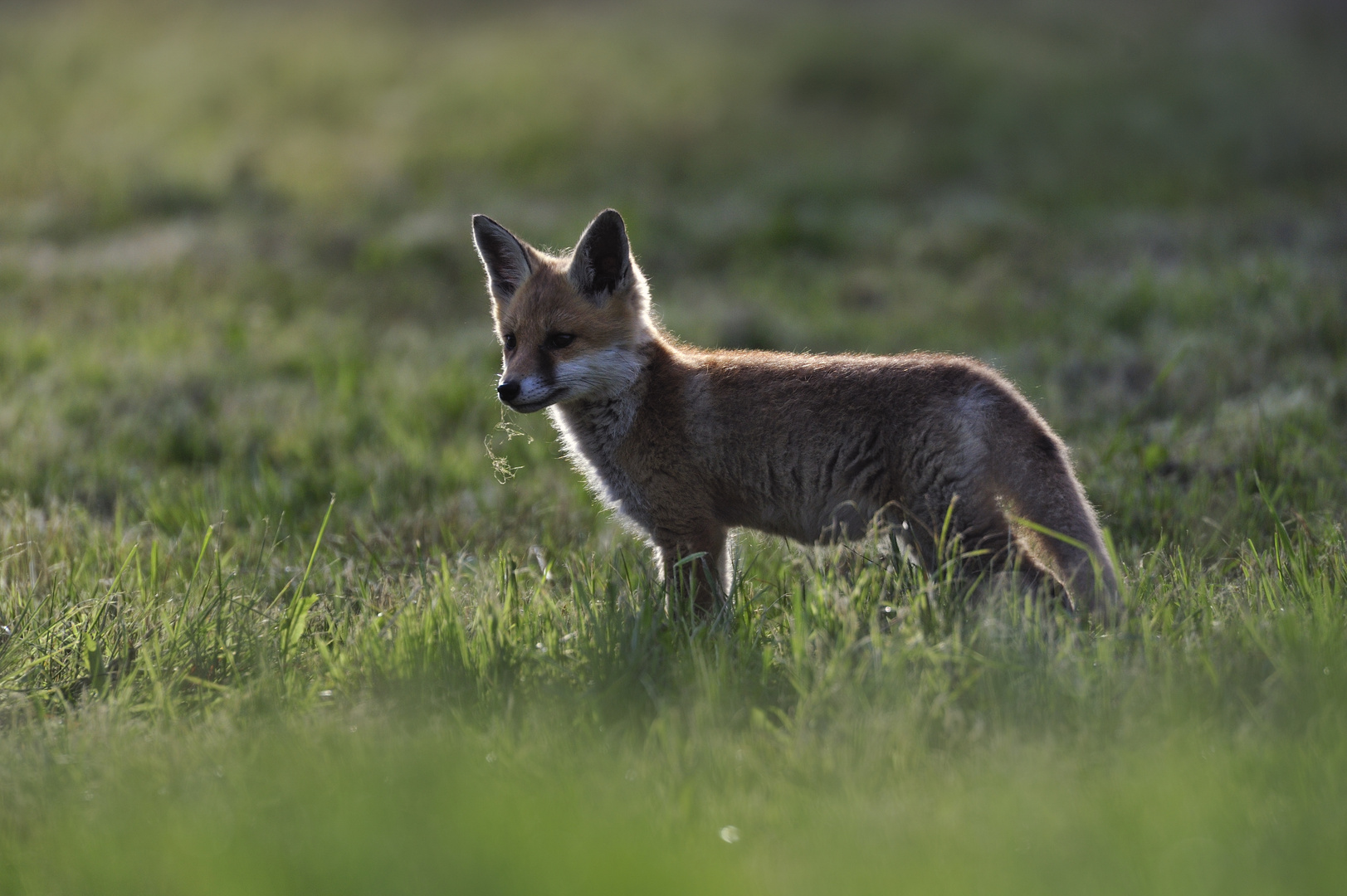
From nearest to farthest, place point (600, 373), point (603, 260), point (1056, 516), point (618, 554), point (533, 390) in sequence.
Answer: point (1056, 516)
point (533, 390)
point (600, 373)
point (603, 260)
point (618, 554)

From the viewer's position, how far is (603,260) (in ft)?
17.1

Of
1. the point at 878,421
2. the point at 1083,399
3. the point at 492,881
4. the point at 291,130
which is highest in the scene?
the point at 291,130

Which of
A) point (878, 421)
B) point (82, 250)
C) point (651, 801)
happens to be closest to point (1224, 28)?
point (82, 250)

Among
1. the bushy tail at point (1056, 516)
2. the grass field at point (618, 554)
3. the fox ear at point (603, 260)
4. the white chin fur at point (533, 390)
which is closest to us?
the grass field at point (618, 554)

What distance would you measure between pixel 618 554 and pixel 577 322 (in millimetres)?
1218

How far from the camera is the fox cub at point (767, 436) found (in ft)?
13.9

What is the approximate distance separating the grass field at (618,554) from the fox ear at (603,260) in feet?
4.39

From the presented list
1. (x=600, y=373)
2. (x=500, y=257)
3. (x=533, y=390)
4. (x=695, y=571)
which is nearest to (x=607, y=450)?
(x=600, y=373)

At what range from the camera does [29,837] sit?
2.92 metres

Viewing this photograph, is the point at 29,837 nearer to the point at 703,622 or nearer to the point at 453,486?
the point at 703,622

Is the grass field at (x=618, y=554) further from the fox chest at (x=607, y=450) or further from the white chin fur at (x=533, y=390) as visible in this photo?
the white chin fur at (x=533, y=390)

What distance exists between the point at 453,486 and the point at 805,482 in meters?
3.23

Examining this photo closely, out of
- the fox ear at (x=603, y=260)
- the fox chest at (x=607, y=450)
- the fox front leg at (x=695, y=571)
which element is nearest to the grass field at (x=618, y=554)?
the fox front leg at (x=695, y=571)

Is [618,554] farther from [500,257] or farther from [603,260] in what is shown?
[500,257]
